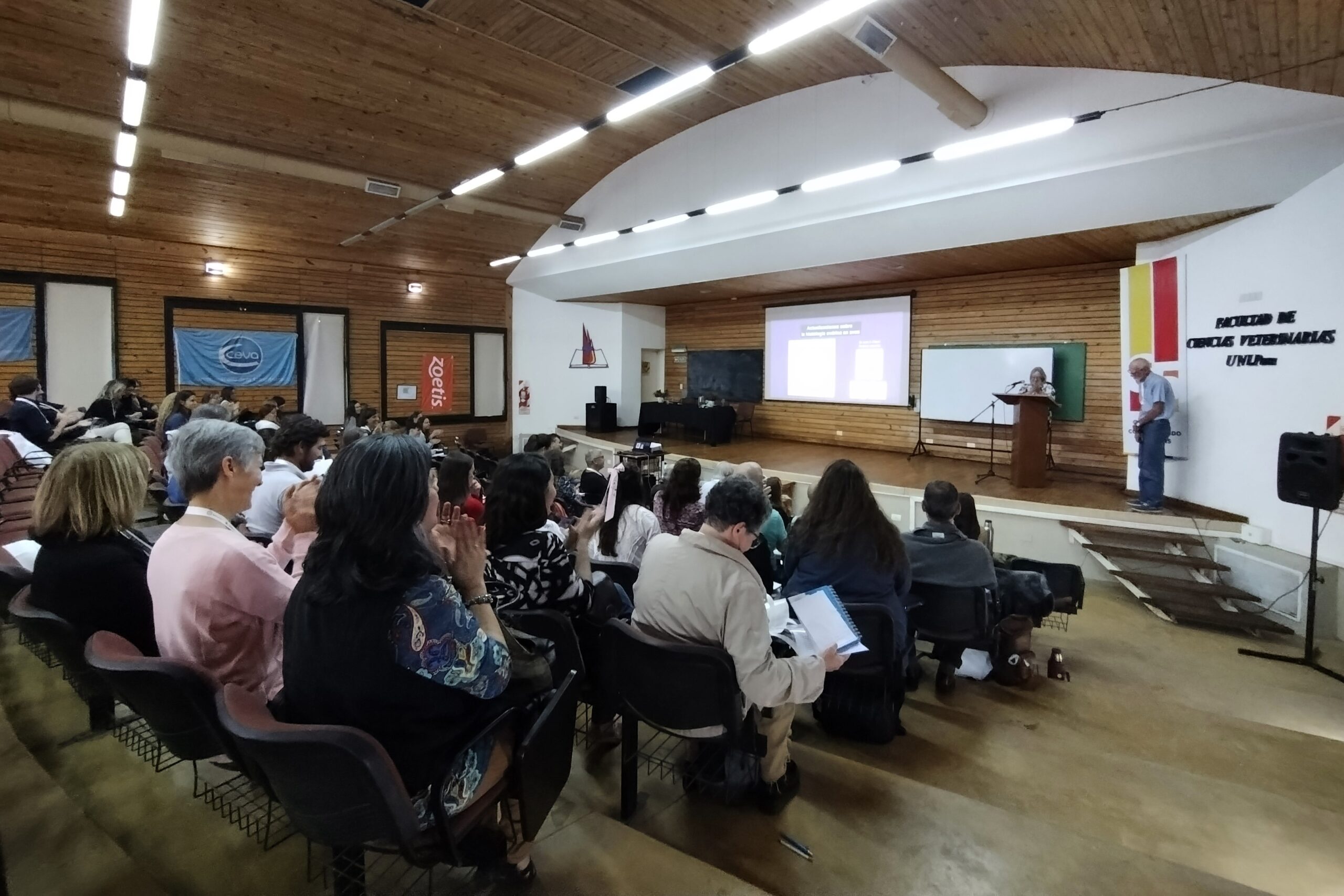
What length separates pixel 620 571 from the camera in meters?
2.80

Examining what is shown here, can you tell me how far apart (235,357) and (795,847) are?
419 inches

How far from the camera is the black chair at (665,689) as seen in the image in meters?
1.83

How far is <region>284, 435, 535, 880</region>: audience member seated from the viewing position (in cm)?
128

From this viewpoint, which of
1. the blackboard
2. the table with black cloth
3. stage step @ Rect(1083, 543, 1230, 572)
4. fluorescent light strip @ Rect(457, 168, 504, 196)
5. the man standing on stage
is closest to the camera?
stage step @ Rect(1083, 543, 1230, 572)

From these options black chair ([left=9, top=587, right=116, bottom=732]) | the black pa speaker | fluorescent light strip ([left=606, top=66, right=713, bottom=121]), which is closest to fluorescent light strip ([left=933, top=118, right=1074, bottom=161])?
fluorescent light strip ([left=606, top=66, right=713, bottom=121])

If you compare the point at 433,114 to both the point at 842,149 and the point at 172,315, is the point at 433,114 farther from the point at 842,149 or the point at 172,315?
the point at 172,315

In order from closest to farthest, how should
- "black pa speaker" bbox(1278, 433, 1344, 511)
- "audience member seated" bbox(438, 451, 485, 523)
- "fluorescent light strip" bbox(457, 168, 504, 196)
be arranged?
"audience member seated" bbox(438, 451, 485, 523), "black pa speaker" bbox(1278, 433, 1344, 511), "fluorescent light strip" bbox(457, 168, 504, 196)

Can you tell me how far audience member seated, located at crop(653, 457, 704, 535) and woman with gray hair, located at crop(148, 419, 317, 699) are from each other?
1865 millimetres

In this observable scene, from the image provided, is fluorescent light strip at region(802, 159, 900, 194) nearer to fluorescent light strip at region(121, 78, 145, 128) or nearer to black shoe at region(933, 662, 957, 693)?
black shoe at region(933, 662, 957, 693)

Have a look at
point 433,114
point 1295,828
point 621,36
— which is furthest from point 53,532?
point 433,114

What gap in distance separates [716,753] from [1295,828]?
192 cm

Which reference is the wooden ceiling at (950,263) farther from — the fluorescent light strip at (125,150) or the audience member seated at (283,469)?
the fluorescent light strip at (125,150)

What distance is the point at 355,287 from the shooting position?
1080 centimetres

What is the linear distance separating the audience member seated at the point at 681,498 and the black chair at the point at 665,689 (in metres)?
1.25
